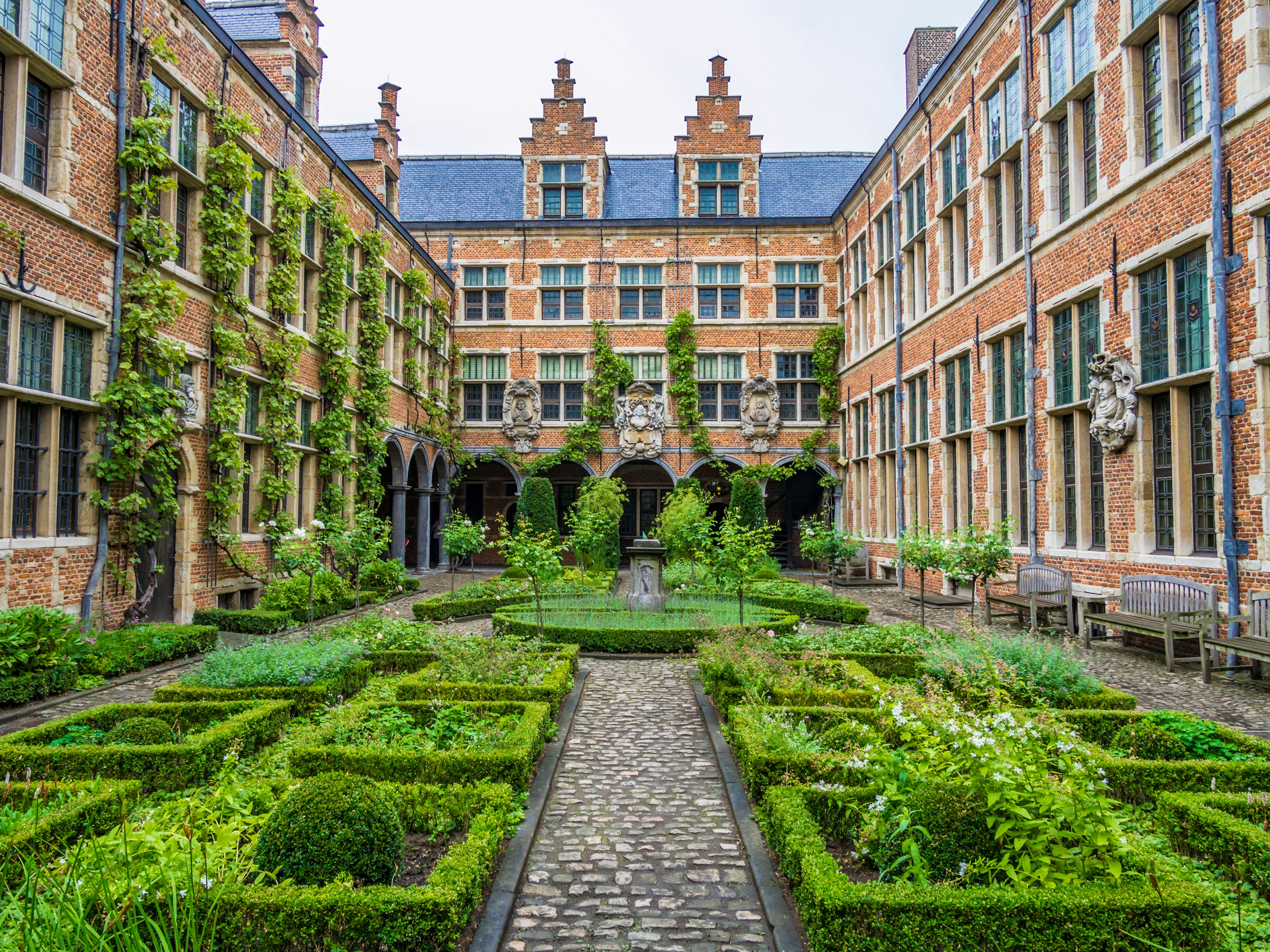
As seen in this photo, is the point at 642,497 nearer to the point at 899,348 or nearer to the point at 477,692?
the point at 899,348

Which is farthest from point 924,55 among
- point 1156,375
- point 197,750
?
point 197,750

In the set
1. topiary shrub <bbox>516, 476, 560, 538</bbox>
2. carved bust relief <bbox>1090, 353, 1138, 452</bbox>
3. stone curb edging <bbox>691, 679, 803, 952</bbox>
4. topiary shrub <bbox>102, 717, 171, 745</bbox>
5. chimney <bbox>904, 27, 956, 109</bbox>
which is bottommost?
stone curb edging <bbox>691, 679, 803, 952</bbox>

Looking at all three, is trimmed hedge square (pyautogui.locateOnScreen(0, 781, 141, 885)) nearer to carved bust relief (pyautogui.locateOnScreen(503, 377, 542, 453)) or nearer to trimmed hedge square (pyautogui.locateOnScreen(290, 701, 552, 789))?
trimmed hedge square (pyautogui.locateOnScreen(290, 701, 552, 789))

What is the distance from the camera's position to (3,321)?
8.24 m

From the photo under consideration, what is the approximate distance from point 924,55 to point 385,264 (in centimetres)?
1442

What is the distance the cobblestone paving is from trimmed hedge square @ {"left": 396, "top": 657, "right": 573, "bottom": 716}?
189 inches

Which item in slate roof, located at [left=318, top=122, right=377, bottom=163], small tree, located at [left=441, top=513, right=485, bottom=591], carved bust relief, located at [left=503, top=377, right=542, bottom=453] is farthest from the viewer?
carved bust relief, located at [left=503, top=377, right=542, bottom=453]

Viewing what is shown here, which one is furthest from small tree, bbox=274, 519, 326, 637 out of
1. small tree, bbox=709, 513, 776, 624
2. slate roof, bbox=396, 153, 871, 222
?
slate roof, bbox=396, 153, 871, 222

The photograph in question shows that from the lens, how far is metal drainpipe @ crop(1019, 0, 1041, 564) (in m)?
12.5

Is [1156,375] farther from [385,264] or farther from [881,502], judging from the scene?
[385,264]

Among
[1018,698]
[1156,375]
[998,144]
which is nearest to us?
[1018,698]

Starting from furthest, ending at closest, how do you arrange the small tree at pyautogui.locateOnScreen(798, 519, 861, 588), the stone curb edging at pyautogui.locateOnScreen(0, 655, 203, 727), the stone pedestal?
the small tree at pyautogui.locateOnScreen(798, 519, 861, 588)
the stone pedestal
the stone curb edging at pyautogui.locateOnScreen(0, 655, 203, 727)

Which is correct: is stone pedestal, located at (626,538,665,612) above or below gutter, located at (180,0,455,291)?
below

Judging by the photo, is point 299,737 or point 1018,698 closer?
point 299,737
